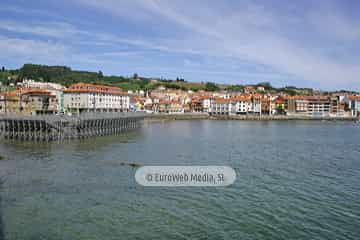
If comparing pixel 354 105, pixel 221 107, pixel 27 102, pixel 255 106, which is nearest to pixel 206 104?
pixel 221 107

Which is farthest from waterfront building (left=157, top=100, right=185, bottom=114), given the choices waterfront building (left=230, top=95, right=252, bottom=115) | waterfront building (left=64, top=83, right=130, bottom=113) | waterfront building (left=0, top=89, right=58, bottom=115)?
waterfront building (left=0, top=89, right=58, bottom=115)

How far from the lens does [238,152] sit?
1158 inches

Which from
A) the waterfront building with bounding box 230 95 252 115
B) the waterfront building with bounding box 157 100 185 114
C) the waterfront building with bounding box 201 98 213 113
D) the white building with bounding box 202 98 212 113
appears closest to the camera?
the waterfront building with bounding box 230 95 252 115

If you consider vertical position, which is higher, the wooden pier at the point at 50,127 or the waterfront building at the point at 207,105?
the waterfront building at the point at 207,105

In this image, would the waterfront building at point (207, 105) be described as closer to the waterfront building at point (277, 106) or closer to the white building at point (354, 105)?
the waterfront building at point (277, 106)

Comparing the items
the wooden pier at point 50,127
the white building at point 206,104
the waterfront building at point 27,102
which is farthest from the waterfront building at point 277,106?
the wooden pier at point 50,127

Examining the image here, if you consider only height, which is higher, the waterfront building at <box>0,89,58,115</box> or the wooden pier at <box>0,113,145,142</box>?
the waterfront building at <box>0,89,58,115</box>

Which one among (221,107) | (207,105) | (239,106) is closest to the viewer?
(239,106)

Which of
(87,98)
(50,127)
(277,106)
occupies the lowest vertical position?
(50,127)

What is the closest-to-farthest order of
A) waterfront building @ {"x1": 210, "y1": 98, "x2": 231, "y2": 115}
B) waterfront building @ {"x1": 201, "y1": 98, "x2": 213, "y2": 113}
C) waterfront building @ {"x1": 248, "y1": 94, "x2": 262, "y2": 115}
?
waterfront building @ {"x1": 210, "y1": 98, "x2": 231, "y2": 115} < waterfront building @ {"x1": 248, "y1": 94, "x2": 262, "y2": 115} < waterfront building @ {"x1": 201, "y1": 98, "x2": 213, "y2": 113}

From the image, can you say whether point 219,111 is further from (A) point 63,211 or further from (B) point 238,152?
(A) point 63,211

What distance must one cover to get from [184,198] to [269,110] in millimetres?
106432

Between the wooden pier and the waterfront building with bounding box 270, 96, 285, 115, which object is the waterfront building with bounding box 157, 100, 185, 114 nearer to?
the waterfront building with bounding box 270, 96, 285, 115

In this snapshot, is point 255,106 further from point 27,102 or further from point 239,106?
point 27,102
